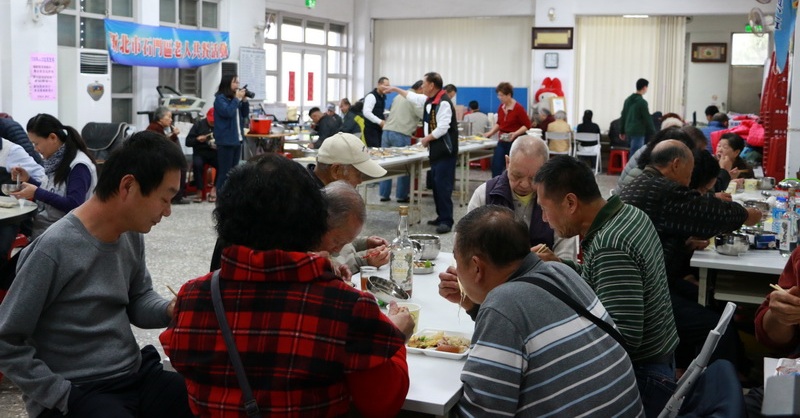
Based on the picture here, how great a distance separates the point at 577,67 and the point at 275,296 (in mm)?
14800

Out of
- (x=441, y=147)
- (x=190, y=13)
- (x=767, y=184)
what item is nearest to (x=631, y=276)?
(x=767, y=184)

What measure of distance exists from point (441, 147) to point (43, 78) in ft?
15.5

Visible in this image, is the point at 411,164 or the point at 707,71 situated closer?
the point at 411,164

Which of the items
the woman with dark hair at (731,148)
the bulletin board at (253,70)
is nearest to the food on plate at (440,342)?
the woman with dark hair at (731,148)


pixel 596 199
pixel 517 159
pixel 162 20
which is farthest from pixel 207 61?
pixel 596 199

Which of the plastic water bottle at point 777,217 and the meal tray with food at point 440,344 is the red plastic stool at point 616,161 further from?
the meal tray with food at point 440,344

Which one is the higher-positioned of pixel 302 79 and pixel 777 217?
pixel 302 79

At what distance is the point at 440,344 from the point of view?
7.99ft

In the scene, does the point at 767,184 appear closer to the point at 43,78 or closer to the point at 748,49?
the point at 43,78

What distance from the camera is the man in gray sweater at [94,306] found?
2139mm

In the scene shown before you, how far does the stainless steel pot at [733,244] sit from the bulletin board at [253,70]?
32.5 feet

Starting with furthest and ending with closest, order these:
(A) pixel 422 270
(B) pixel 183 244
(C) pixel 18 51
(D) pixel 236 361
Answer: (C) pixel 18 51, (B) pixel 183 244, (A) pixel 422 270, (D) pixel 236 361

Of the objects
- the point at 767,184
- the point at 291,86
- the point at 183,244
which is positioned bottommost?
the point at 183,244

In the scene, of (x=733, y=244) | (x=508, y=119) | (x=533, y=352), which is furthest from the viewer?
(x=508, y=119)
